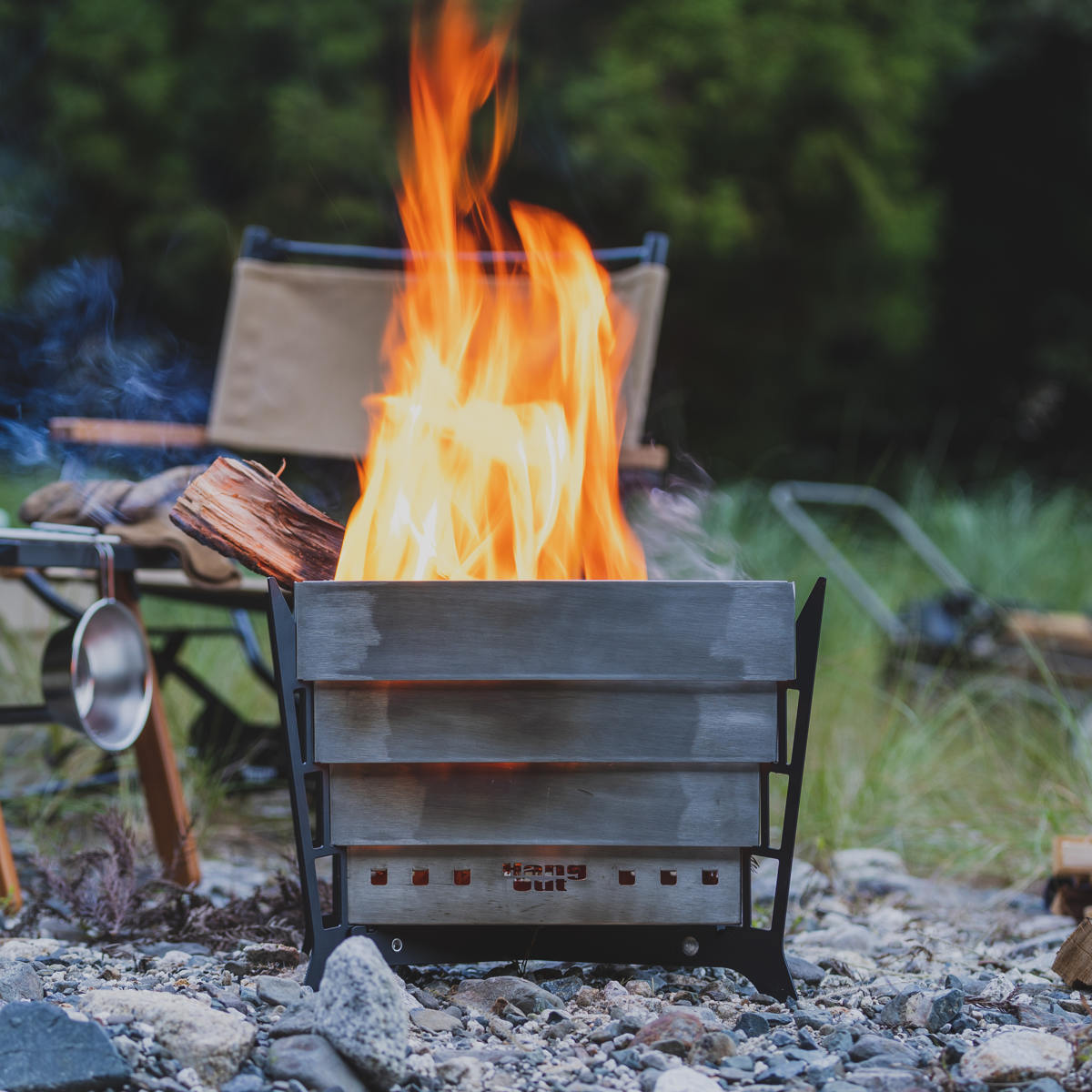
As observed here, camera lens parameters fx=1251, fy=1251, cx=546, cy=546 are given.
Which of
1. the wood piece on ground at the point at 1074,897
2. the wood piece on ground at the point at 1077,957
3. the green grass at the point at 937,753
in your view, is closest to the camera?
the wood piece on ground at the point at 1077,957

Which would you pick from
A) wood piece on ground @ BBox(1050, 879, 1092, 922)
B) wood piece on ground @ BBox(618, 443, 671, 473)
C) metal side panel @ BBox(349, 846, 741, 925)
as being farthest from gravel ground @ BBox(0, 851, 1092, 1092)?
wood piece on ground @ BBox(618, 443, 671, 473)

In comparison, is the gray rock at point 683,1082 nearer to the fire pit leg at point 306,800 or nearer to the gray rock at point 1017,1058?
the gray rock at point 1017,1058

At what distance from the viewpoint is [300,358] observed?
324 centimetres

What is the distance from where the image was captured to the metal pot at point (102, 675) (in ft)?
6.07

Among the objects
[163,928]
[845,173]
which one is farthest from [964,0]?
[163,928]

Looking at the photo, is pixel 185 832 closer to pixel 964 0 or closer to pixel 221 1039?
pixel 221 1039

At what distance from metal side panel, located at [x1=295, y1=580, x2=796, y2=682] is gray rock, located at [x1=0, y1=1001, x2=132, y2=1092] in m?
0.44

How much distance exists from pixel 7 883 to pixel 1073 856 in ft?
5.23

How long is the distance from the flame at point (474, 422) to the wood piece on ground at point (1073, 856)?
2.56 feet

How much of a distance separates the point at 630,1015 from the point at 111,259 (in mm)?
6854

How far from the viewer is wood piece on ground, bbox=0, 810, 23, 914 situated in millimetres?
1831

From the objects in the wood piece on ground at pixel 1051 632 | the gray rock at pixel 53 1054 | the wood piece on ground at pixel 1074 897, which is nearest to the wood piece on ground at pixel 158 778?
the gray rock at pixel 53 1054

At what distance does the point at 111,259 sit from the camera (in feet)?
24.1

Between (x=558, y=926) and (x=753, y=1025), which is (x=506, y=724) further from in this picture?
(x=753, y=1025)
